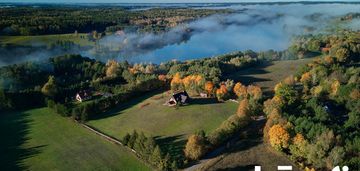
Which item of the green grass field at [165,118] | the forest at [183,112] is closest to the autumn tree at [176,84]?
the forest at [183,112]

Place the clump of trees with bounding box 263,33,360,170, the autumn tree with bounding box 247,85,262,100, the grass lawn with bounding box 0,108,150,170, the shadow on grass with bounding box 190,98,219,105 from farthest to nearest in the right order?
the shadow on grass with bounding box 190,98,219,105
the autumn tree with bounding box 247,85,262,100
the grass lawn with bounding box 0,108,150,170
the clump of trees with bounding box 263,33,360,170

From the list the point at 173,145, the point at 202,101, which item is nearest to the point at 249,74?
the point at 202,101

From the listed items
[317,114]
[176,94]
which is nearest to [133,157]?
[176,94]

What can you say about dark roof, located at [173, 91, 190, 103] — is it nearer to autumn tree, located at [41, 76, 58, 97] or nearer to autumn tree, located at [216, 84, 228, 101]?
autumn tree, located at [216, 84, 228, 101]

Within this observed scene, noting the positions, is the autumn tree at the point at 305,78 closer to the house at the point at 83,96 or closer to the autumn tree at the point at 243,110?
the autumn tree at the point at 243,110

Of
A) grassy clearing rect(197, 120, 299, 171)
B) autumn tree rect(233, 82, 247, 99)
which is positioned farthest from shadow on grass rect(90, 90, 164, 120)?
grassy clearing rect(197, 120, 299, 171)
